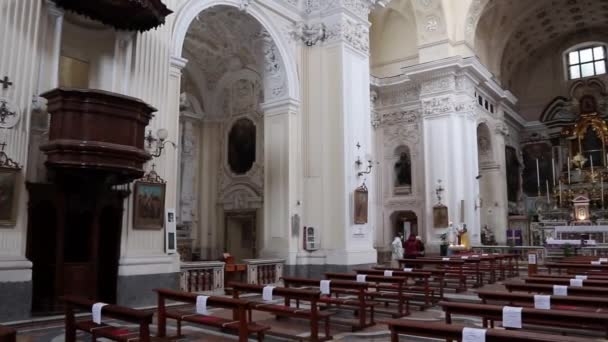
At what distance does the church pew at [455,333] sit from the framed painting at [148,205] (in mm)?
5442

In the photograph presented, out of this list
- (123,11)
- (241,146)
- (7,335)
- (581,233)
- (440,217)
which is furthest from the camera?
(440,217)

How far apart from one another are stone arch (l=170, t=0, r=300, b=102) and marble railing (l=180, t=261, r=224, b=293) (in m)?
4.15

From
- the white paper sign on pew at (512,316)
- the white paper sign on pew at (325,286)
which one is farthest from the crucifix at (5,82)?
the white paper sign on pew at (512,316)

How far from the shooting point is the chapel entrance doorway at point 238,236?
599 inches

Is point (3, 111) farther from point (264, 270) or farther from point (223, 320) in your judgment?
point (264, 270)

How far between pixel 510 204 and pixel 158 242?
2156 cm

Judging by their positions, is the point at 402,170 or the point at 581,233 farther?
the point at 402,170

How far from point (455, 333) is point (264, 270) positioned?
8130 millimetres

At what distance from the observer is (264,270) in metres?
11.5

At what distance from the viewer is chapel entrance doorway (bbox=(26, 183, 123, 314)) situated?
7.36 meters

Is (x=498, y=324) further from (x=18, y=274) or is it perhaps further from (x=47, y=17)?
(x=47, y=17)

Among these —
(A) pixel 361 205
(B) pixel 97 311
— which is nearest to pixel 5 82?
(B) pixel 97 311

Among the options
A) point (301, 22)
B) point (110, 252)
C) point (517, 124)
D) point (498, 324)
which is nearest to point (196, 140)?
point (301, 22)

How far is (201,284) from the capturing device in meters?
9.98
